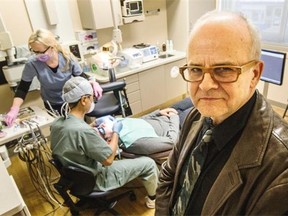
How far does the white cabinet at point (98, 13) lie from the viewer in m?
2.70

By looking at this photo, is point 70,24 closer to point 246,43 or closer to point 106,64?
point 106,64

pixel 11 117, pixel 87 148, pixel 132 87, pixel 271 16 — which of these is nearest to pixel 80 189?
pixel 87 148

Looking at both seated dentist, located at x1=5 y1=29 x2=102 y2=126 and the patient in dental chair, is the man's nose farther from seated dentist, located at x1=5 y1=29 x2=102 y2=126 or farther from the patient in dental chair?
seated dentist, located at x1=5 y1=29 x2=102 y2=126

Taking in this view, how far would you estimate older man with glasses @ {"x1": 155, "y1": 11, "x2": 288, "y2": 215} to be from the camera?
0.65m

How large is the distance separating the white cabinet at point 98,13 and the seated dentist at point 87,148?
4.68ft

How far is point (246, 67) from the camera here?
2.27 feet

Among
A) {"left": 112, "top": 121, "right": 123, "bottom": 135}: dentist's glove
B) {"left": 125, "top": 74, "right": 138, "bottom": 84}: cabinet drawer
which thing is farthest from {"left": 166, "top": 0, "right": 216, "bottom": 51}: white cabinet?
{"left": 112, "top": 121, "right": 123, "bottom": 135}: dentist's glove

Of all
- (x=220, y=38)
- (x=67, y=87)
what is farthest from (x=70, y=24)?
(x=220, y=38)

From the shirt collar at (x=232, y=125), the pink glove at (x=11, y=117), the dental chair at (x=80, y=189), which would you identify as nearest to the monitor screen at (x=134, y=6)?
the pink glove at (x=11, y=117)

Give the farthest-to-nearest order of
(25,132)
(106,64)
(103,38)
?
(103,38) → (106,64) → (25,132)

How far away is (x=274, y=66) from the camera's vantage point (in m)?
2.19

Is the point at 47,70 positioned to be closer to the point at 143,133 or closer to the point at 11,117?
the point at 11,117

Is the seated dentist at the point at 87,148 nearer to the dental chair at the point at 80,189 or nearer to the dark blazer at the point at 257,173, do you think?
the dental chair at the point at 80,189

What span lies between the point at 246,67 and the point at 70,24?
8.67ft
